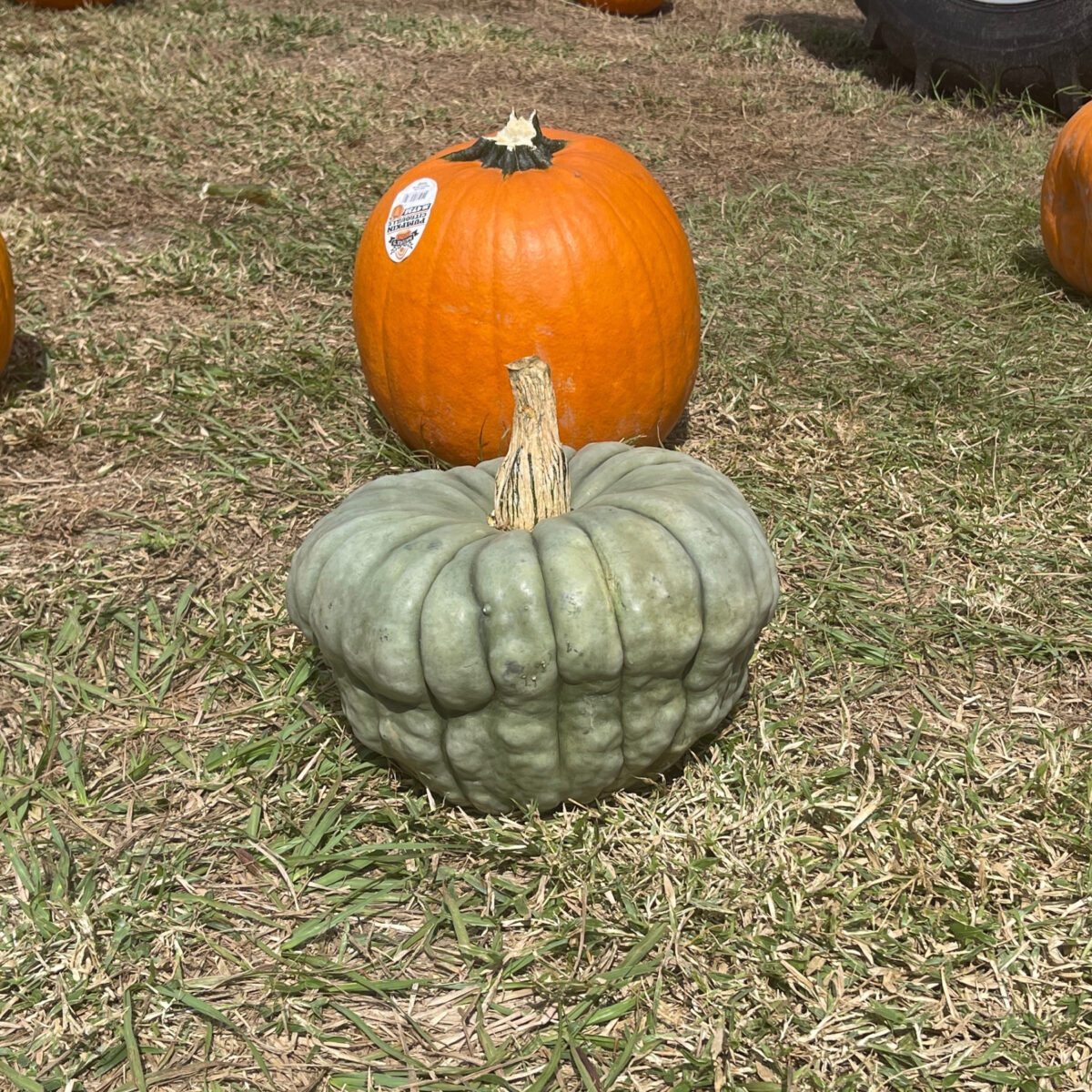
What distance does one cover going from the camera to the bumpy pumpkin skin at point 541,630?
2066 millimetres

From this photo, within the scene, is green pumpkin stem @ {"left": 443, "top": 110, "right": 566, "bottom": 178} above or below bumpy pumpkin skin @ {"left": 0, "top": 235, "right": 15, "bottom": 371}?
above

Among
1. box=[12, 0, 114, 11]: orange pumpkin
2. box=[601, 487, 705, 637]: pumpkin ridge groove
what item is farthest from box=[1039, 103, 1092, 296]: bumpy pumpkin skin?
box=[12, 0, 114, 11]: orange pumpkin

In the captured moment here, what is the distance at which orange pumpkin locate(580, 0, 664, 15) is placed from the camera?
8.34m

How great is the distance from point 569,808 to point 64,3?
7.85 meters

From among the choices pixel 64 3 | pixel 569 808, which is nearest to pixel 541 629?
pixel 569 808


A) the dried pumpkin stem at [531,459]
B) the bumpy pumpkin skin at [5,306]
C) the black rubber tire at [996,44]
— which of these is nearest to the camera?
the dried pumpkin stem at [531,459]

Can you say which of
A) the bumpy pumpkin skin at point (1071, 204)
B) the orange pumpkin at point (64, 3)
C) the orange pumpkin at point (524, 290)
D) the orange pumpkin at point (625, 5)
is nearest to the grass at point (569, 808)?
the bumpy pumpkin skin at point (1071, 204)

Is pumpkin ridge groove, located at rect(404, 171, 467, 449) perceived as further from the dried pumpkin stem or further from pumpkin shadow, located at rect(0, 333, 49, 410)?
pumpkin shadow, located at rect(0, 333, 49, 410)

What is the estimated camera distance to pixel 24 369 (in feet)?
13.1

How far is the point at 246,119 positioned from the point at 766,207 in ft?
9.58

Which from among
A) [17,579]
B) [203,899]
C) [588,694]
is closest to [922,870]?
[588,694]

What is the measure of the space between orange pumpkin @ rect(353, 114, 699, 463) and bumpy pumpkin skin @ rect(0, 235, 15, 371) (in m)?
1.26

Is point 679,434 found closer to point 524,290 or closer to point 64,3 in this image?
point 524,290

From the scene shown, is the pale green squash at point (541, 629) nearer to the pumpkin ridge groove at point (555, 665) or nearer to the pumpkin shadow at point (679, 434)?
the pumpkin ridge groove at point (555, 665)
